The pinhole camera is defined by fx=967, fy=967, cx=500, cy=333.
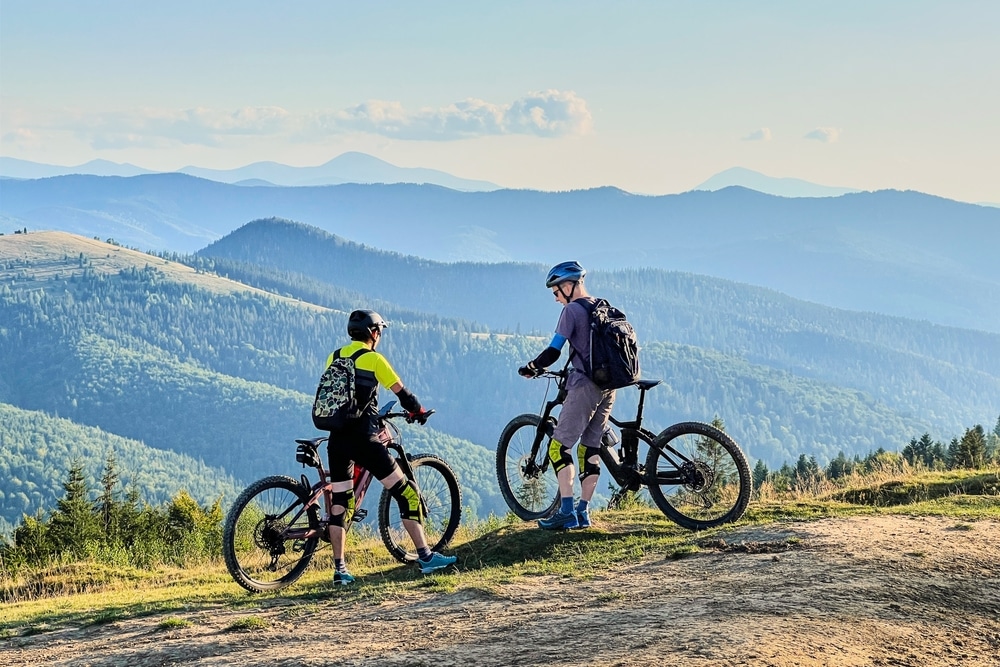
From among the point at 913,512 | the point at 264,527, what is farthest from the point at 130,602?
the point at 913,512

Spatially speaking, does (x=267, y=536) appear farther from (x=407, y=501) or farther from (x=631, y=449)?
(x=631, y=449)

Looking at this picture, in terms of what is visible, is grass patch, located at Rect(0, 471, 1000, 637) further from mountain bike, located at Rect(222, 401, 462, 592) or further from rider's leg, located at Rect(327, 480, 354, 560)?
rider's leg, located at Rect(327, 480, 354, 560)

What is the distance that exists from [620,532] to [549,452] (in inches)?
49.3

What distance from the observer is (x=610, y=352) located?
32.9ft

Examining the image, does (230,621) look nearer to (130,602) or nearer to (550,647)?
(130,602)

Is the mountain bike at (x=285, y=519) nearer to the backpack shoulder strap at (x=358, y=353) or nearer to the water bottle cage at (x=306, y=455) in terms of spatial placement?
the water bottle cage at (x=306, y=455)

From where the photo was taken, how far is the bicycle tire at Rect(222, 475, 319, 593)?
9.59m

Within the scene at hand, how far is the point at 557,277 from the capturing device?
10281mm

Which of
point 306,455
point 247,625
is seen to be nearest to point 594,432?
point 306,455

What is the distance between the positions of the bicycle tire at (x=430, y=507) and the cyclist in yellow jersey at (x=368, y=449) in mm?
634

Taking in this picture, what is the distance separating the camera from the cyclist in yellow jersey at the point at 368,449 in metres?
9.31

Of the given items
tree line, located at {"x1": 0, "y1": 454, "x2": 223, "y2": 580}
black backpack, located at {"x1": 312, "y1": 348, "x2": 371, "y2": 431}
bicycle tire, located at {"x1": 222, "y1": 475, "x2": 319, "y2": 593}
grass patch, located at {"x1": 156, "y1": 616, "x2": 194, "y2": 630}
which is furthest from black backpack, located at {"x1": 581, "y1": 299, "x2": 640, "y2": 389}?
tree line, located at {"x1": 0, "y1": 454, "x2": 223, "y2": 580}

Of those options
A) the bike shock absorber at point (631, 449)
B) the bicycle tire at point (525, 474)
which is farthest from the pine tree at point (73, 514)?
the bike shock absorber at point (631, 449)

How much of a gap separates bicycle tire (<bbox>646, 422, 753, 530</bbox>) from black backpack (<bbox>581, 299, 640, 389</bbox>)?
2.51 ft
